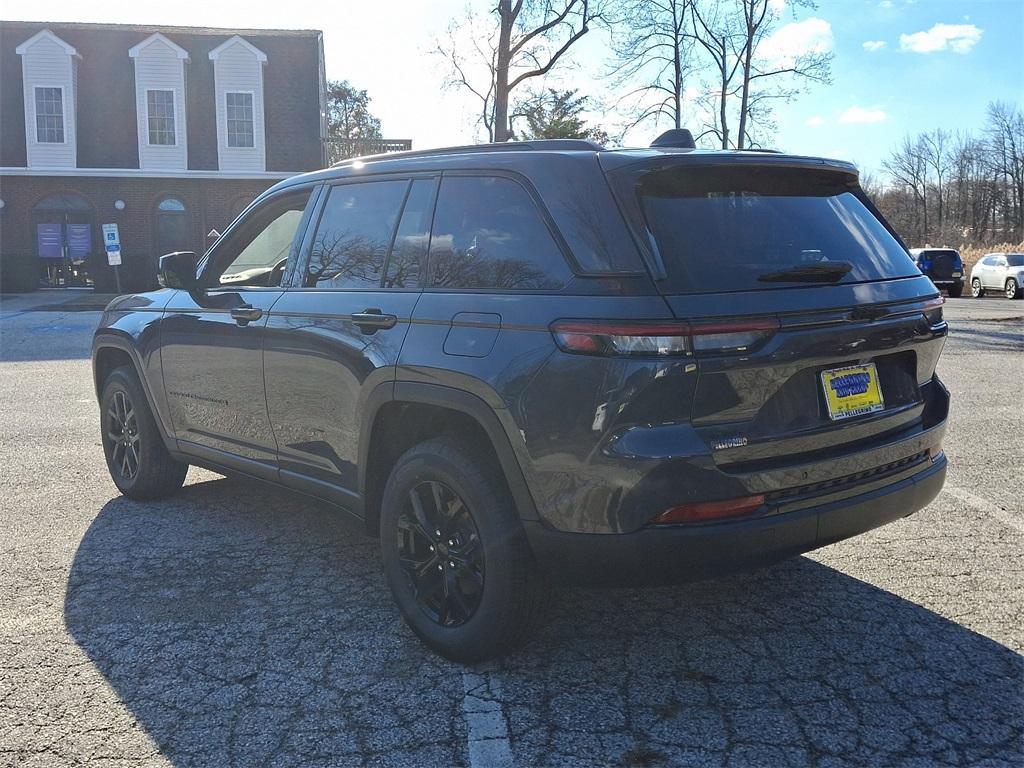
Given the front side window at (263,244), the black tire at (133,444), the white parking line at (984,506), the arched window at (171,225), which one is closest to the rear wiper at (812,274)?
the front side window at (263,244)

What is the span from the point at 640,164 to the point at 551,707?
1.81m

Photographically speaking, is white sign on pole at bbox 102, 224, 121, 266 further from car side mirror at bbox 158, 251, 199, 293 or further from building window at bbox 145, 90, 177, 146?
car side mirror at bbox 158, 251, 199, 293

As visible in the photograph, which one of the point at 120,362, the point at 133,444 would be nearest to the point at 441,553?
the point at 133,444

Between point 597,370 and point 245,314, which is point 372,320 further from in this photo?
point 597,370

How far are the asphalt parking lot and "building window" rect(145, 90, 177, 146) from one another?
29.2 m

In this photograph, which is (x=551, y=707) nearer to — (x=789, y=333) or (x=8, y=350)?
(x=789, y=333)

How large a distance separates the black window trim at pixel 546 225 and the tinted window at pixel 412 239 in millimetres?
40

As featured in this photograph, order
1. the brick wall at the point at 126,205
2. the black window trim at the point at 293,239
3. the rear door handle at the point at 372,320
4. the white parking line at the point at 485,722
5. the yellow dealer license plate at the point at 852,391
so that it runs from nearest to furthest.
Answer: the white parking line at the point at 485,722
the yellow dealer license plate at the point at 852,391
the rear door handle at the point at 372,320
the black window trim at the point at 293,239
the brick wall at the point at 126,205

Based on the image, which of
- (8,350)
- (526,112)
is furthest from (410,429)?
(526,112)

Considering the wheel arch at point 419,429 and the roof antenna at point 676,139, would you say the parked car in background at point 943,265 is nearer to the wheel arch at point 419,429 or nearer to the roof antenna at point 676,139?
the roof antenna at point 676,139

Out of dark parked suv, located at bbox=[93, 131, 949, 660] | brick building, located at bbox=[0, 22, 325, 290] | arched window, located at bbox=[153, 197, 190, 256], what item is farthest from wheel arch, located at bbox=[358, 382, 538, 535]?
arched window, located at bbox=[153, 197, 190, 256]

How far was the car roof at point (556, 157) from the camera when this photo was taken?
3.03 metres

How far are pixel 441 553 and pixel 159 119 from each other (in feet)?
105

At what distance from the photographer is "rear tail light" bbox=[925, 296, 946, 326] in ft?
11.2
